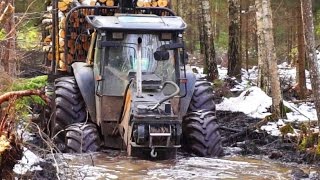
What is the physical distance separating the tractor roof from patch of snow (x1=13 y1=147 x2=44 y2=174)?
2.91 m

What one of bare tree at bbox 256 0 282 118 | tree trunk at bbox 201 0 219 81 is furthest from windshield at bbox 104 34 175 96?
tree trunk at bbox 201 0 219 81

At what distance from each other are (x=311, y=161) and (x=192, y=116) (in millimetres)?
2031

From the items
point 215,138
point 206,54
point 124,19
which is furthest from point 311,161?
point 206,54

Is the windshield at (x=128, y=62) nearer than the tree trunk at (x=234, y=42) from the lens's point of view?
Yes

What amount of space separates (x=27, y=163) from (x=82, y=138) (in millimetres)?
2484

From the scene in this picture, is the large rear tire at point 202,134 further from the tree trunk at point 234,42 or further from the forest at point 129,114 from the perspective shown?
the tree trunk at point 234,42

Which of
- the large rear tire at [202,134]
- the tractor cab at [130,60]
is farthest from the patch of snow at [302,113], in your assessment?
the tractor cab at [130,60]

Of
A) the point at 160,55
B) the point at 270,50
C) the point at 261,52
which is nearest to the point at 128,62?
the point at 160,55

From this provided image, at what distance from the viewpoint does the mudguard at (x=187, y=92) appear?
403 inches

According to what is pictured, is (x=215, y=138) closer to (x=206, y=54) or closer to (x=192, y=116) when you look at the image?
(x=192, y=116)

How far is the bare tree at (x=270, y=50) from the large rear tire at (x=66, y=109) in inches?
177

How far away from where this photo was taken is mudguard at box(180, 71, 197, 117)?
10.2 metres

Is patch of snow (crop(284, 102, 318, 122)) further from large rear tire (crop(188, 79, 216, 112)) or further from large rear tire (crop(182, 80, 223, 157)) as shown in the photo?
large rear tire (crop(182, 80, 223, 157))

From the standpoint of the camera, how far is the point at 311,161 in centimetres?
963
